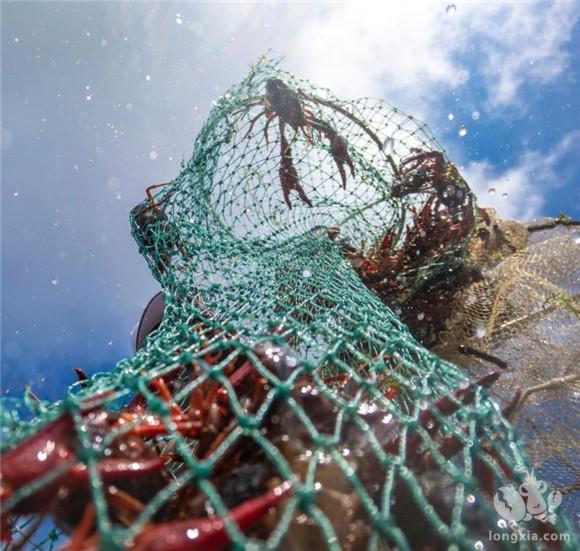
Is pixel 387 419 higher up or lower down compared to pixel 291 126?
lower down

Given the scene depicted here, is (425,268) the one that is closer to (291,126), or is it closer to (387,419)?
(291,126)

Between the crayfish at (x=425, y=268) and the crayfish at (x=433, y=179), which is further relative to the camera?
the crayfish at (x=433, y=179)

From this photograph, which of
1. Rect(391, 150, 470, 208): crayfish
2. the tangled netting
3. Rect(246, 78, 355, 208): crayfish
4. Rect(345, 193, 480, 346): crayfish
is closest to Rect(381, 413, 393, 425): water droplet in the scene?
the tangled netting

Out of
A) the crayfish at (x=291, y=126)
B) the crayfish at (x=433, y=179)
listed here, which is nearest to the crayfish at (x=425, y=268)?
the crayfish at (x=433, y=179)

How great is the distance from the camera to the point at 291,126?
430 cm

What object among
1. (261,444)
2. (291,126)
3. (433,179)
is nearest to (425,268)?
(433,179)

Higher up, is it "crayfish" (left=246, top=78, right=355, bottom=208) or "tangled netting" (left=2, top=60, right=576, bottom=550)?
"crayfish" (left=246, top=78, right=355, bottom=208)

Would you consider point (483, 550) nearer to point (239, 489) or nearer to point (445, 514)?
point (445, 514)

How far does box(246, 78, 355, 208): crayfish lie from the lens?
4.14 metres

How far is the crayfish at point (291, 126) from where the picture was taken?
414cm

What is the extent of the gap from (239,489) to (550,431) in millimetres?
2481

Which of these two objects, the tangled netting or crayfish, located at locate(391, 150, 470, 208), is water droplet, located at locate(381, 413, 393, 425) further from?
crayfish, located at locate(391, 150, 470, 208)

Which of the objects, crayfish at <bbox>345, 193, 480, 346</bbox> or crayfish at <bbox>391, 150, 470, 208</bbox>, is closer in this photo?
crayfish at <bbox>345, 193, 480, 346</bbox>

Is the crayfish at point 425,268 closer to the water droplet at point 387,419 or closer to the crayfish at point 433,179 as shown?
the crayfish at point 433,179
